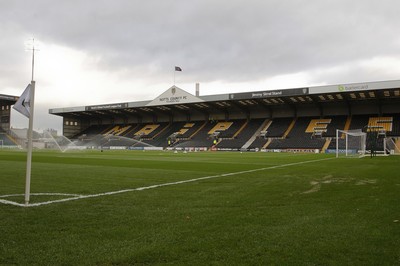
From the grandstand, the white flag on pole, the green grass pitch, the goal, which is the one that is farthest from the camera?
the grandstand

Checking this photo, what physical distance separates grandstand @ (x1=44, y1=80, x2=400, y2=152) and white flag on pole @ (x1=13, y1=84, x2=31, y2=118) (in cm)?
4215

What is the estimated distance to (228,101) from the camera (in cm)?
6238

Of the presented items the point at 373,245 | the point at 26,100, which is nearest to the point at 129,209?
the point at 26,100

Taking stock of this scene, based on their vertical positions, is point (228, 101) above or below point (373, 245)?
above

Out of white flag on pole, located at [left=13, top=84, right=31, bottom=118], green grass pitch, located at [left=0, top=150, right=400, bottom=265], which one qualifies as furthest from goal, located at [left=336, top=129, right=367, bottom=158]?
white flag on pole, located at [left=13, top=84, right=31, bottom=118]

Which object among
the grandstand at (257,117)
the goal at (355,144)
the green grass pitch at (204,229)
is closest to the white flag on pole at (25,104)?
the green grass pitch at (204,229)

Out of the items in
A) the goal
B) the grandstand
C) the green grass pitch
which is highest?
the grandstand

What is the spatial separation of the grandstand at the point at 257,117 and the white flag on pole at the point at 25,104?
138ft

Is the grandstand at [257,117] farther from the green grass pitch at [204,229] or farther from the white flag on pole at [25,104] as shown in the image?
the white flag on pole at [25,104]

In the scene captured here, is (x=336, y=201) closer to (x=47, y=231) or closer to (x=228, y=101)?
(x=47, y=231)

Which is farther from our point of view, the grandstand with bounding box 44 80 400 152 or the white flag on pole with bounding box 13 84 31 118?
the grandstand with bounding box 44 80 400 152

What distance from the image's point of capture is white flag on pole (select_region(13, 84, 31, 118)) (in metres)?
7.21

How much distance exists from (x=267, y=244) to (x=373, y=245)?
1334 mm

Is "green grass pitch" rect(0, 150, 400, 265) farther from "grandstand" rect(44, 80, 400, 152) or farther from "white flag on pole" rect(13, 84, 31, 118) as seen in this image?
"grandstand" rect(44, 80, 400, 152)
